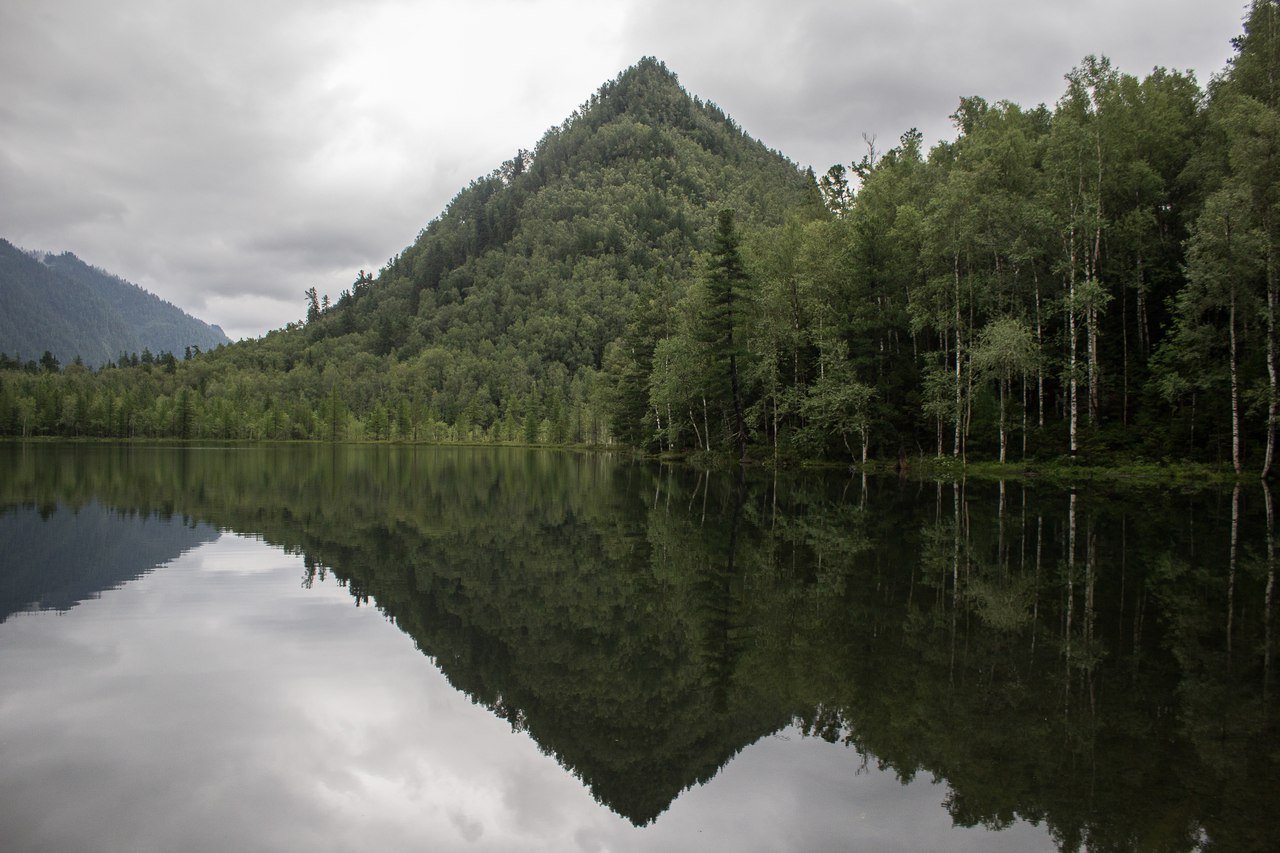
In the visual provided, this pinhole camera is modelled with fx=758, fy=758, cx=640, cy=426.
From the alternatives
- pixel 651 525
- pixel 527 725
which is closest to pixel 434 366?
pixel 651 525

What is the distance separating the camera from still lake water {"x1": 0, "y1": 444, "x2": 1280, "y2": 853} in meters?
5.53

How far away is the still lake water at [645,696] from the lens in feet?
18.1

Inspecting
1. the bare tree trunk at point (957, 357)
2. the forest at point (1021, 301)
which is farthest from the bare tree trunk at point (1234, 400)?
the bare tree trunk at point (957, 357)

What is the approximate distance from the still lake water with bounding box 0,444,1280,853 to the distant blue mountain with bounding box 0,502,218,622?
5.4 inches

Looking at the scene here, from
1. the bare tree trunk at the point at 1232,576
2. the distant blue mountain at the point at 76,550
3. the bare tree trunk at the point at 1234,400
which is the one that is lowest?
the distant blue mountain at the point at 76,550

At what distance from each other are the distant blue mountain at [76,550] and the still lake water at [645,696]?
137mm

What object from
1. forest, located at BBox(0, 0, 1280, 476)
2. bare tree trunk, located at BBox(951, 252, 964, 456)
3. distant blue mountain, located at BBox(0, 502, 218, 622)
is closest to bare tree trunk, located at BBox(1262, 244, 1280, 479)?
forest, located at BBox(0, 0, 1280, 476)

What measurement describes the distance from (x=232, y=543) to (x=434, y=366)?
558ft

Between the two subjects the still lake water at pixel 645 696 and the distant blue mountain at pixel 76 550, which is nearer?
the still lake water at pixel 645 696

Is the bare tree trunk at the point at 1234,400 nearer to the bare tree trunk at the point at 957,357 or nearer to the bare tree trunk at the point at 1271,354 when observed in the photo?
the bare tree trunk at the point at 1271,354

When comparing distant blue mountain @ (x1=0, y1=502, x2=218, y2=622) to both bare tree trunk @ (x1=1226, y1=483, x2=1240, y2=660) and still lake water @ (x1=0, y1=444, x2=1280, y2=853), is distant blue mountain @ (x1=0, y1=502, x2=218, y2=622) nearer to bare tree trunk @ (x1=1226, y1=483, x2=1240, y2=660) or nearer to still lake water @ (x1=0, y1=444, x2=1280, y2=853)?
still lake water @ (x1=0, y1=444, x2=1280, y2=853)

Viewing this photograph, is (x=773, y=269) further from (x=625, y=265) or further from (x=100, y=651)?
(x=625, y=265)

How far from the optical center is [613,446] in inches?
4011

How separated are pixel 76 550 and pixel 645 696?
1517cm
